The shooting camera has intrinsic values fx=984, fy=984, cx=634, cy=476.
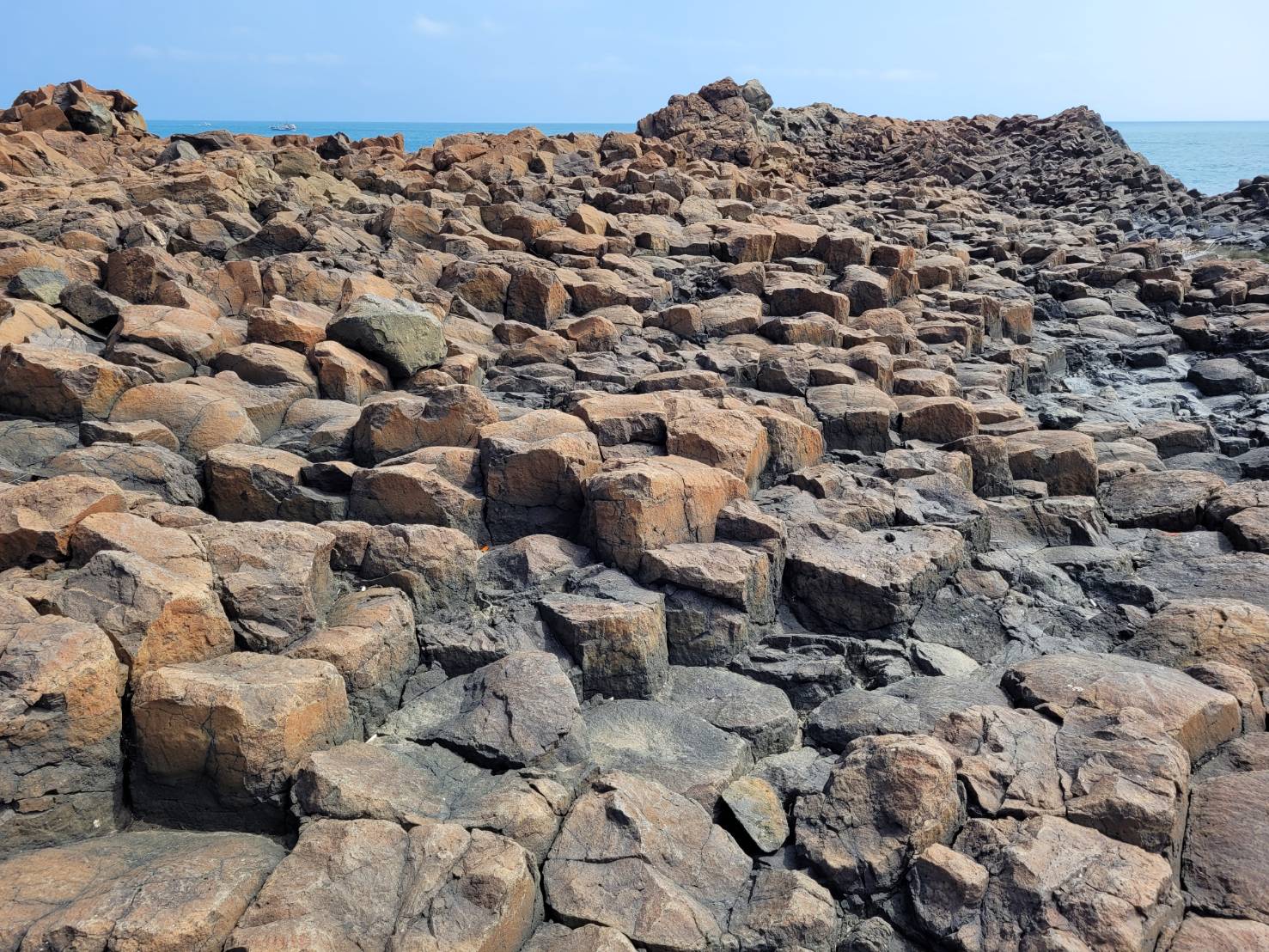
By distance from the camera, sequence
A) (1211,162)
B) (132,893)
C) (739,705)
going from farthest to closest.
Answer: (1211,162) → (739,705) → (132,893)

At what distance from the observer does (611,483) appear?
5.58m

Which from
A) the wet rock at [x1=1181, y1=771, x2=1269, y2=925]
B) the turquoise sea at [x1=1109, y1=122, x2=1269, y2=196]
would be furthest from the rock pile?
the turquoise sea at [x1=1109, y1=122, x2=1269, y2=196]

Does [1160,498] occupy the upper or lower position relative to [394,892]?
upper

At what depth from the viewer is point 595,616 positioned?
16.3 feet

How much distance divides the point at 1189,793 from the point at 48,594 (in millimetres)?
4811

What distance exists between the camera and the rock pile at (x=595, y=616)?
3.57 meters

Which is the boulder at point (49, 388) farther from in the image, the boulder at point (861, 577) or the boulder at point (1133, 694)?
the boulder at point (1133, 694)

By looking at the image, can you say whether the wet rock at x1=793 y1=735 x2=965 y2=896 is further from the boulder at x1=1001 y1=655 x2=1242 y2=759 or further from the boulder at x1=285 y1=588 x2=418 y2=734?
the boulder at x1=285 y1=588 x2=418 y2=734

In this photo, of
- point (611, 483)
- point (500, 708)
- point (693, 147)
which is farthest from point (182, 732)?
point (693, 147)

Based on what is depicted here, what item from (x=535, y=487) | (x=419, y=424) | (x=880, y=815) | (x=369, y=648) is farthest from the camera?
(x=419, y=424)

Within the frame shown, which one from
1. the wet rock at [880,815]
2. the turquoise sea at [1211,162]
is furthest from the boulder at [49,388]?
the turquoise sea at [1211,162]

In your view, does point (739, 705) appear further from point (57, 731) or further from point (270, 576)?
point (57, 731)

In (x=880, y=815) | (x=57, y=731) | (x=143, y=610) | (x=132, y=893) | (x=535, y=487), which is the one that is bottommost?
(x=880, y=815)

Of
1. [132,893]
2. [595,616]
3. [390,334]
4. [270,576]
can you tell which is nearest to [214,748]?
[132,893]
